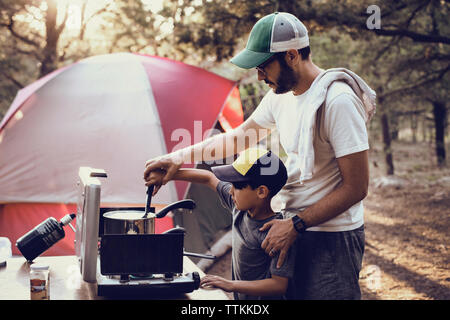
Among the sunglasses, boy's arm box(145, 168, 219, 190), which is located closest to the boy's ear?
boy's arm box(145, 168, 219, 190)

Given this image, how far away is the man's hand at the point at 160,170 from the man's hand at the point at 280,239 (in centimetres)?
52

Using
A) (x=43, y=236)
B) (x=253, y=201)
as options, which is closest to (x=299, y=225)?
(x=253, y=201)

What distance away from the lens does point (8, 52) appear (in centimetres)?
793

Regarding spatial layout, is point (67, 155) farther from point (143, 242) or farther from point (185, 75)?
point (143, 242)

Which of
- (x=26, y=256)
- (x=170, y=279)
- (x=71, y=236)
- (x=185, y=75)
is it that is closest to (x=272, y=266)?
(x=170, y=279)

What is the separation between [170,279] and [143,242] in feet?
0.53

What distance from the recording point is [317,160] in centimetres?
173

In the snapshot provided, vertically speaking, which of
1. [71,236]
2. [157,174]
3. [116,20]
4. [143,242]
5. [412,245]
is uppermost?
[116,20]

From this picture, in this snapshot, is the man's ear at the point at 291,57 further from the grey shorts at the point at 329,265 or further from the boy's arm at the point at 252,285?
the boy's arm at the point at 252,285

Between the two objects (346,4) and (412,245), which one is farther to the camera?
→ (412,245)

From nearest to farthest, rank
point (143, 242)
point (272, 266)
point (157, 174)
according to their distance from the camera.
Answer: point (143, 242) → point (272, 266) → point (157, 174)

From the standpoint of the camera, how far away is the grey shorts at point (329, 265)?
1718 mm

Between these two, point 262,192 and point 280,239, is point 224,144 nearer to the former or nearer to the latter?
point 262,192

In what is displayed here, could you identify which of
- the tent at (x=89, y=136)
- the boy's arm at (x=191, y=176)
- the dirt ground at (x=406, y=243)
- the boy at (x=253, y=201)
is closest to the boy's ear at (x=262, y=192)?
the boy at (x=253, y=201)
